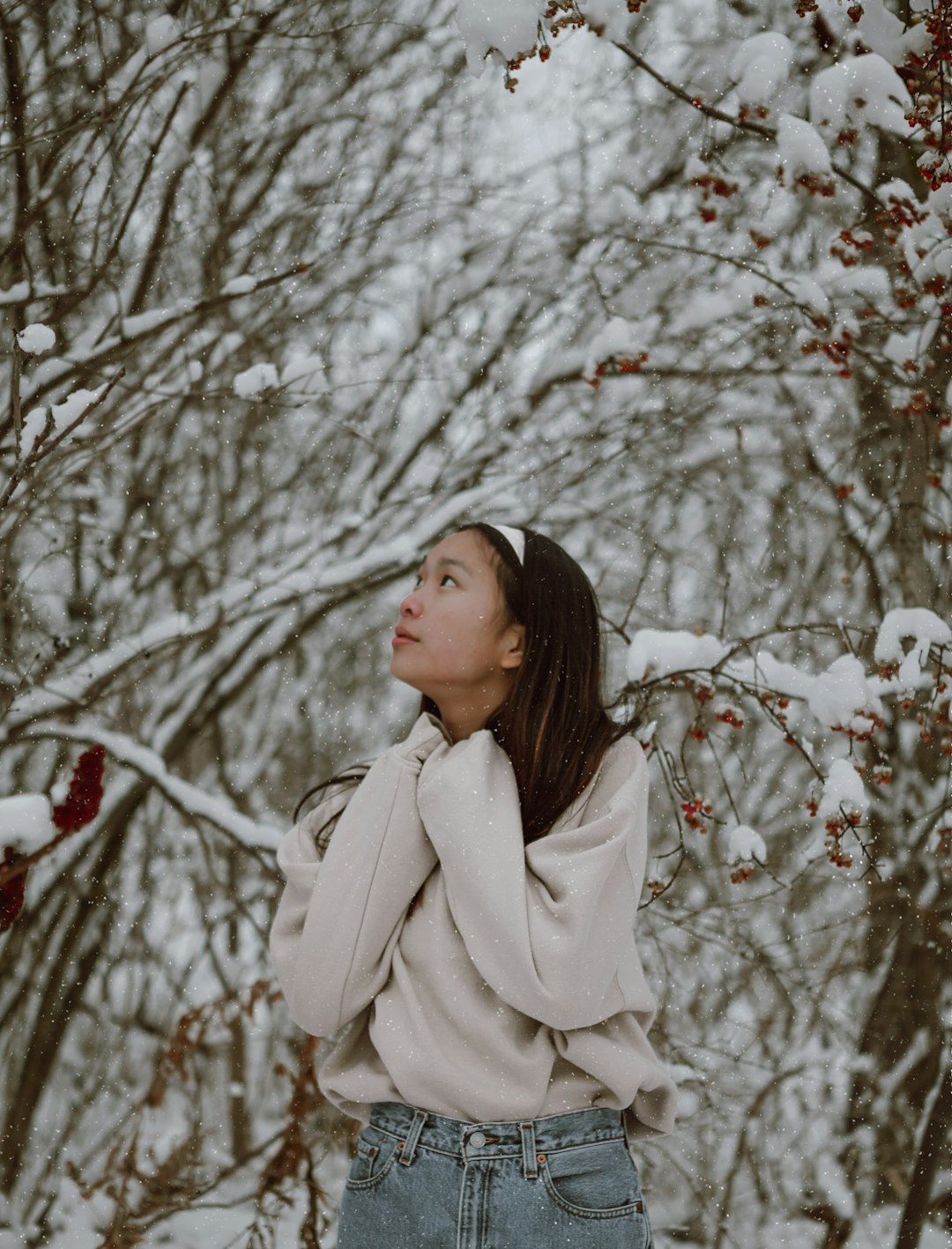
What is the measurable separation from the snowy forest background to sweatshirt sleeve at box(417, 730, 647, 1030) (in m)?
1.12

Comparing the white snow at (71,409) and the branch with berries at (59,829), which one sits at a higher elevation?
the white snow at (71,409)

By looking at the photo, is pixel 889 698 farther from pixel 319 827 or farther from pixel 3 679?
pixel 3 679

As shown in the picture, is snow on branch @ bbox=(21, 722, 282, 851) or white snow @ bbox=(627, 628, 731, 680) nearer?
white snow @ bbox=(627, 628, 731, 680)

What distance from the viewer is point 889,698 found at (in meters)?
2.33

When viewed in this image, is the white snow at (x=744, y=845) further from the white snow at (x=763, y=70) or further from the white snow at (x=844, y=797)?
the white snow at (x=763, y=70)

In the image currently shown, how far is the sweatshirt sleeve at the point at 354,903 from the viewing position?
4.38 ft

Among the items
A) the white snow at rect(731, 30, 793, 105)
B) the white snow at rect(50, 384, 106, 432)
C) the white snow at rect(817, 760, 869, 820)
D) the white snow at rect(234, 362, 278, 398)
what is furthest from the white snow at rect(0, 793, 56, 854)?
the white snow at rect(731, 30, 793, 105)

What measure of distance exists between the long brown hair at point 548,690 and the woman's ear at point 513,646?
0.01m

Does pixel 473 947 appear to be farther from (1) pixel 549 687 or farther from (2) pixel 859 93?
(2) pixel 859 93

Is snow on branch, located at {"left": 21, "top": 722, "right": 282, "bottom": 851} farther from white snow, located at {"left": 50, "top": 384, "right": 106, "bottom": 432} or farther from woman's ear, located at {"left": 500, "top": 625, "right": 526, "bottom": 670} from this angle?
white snow, located at {"left": 50, "top": 384, "right": 106, "bottom": 432}

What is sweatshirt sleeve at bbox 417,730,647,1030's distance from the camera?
1250 millimetres

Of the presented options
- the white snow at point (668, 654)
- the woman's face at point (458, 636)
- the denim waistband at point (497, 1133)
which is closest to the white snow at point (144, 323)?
the woman's face at point (458, 636)

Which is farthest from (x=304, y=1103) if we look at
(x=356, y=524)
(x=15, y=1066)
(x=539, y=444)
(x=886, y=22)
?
(x=886, y=22)

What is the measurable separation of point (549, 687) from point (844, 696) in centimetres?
66
